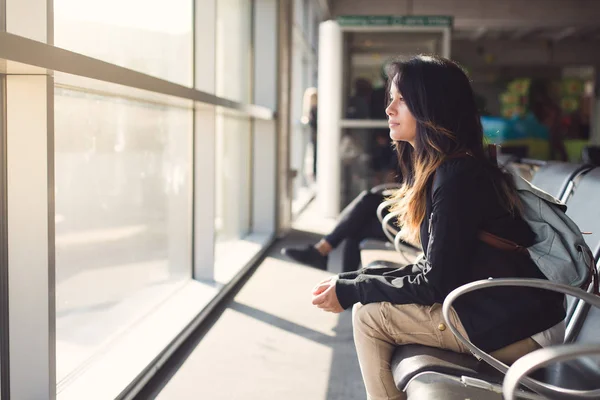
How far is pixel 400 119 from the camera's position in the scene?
2023mm

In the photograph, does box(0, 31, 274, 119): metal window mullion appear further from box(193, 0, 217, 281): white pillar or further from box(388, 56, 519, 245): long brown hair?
box(193, 0, 217, 281): white pillar

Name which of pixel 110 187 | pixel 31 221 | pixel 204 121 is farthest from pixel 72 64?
pixel 204 121

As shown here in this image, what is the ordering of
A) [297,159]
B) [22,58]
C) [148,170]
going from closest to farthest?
1. [22,58]
2. [148,170]
3. [297,159]

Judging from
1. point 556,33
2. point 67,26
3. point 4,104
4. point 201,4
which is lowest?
point 4,104

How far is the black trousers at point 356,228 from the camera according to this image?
4.35 metres

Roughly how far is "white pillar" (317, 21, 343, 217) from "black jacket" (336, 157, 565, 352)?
6.90 meters

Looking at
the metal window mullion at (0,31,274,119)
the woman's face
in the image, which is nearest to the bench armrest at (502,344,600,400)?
the woman's face

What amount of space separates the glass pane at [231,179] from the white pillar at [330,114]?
6.46 feet

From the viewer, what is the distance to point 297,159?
11.6 metres

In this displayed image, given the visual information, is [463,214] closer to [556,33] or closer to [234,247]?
[234,247]

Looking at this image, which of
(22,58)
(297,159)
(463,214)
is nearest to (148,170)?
(22,58)

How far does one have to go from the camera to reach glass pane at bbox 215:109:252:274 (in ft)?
18.1

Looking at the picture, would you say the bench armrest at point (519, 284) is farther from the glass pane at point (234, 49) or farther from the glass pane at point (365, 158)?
the glass pane at point (365, 158)

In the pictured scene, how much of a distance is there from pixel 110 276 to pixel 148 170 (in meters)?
0.68
